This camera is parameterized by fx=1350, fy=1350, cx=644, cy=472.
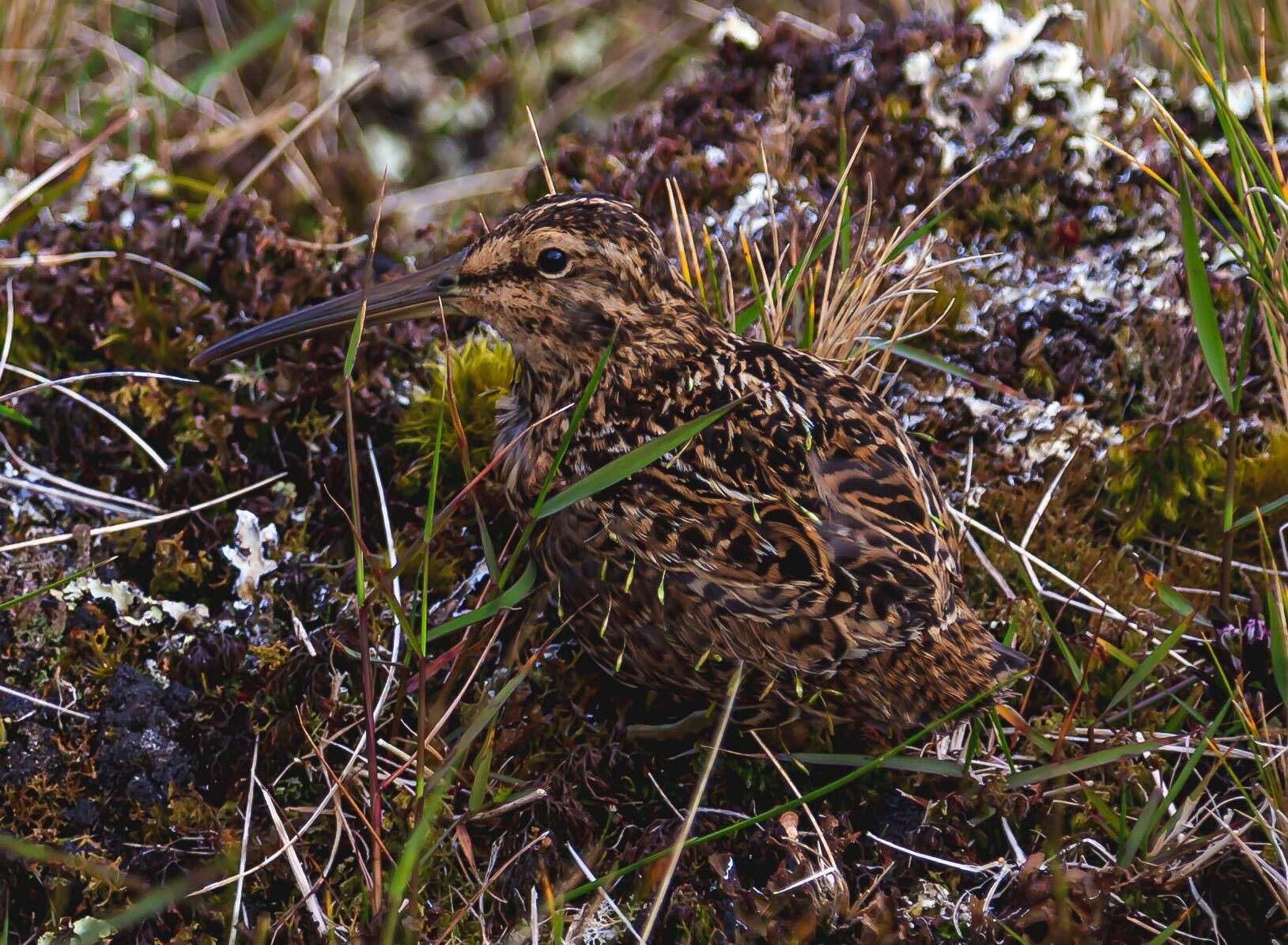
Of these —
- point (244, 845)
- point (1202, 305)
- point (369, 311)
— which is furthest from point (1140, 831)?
point (369, 311)

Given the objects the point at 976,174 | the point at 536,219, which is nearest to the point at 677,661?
the point at 536,219

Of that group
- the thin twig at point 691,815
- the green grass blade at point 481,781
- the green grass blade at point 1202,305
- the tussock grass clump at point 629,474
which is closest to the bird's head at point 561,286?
the tussock grass clump at point 629,474

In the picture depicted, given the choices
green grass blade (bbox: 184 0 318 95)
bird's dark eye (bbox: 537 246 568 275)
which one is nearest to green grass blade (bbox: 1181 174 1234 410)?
bird's dark eye (bbox: 537 246 568 275)

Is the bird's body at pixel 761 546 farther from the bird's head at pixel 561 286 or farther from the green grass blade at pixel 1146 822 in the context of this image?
the green grass blade at pixel 1146 822

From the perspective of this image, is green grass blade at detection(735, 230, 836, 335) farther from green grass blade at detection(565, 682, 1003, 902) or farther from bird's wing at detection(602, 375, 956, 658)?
green grass blade at detection(565, 682, 1003, 902)

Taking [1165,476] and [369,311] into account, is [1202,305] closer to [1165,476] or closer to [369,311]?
[1165,476]

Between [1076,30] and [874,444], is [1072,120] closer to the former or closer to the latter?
[1076,30]
